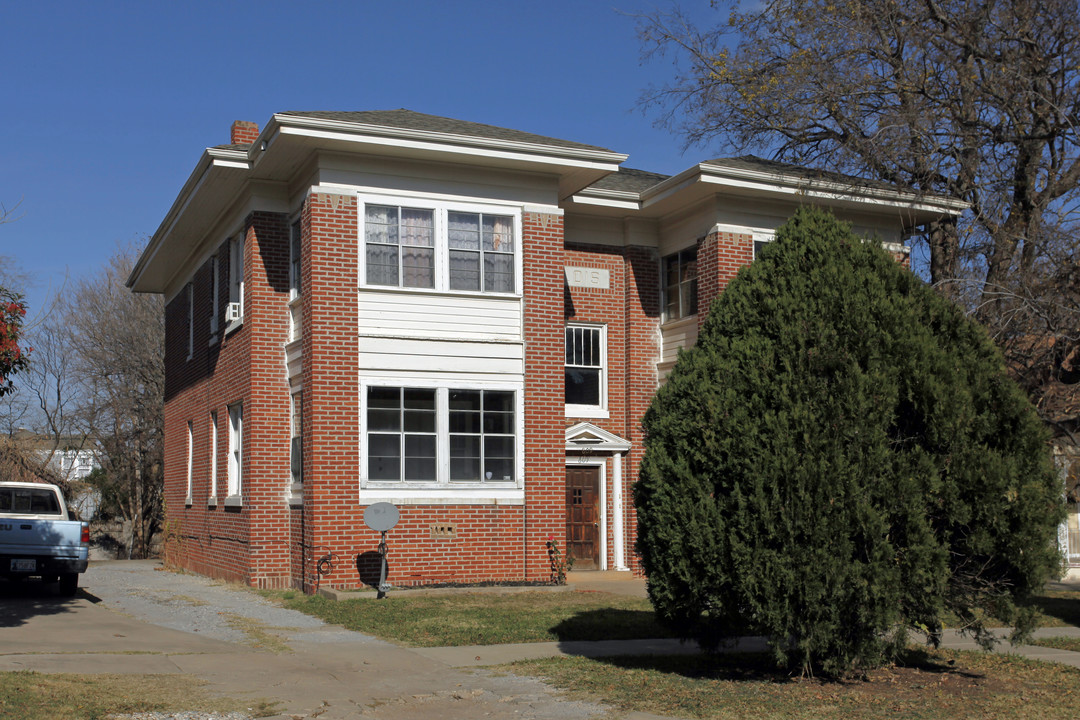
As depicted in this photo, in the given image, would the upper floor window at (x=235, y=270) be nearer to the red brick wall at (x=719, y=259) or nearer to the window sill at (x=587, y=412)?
the window sill at (x=587, y=412)

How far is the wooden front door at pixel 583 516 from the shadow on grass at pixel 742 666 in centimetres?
986

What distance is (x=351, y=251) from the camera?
52.9 feet

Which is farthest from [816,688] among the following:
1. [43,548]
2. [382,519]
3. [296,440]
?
[43,548]

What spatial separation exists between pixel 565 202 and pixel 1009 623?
12644 mm

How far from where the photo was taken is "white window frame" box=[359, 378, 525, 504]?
628 inches

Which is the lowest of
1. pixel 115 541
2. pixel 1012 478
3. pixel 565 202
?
pixel 115 541

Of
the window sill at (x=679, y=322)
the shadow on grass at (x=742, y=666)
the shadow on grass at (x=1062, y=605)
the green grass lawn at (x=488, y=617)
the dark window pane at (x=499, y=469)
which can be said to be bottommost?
the shadow on grass at (x=1062, y=605)

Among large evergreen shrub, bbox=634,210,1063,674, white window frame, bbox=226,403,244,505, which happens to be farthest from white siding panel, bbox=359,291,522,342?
large evergreen shrub, bbox=634,210,1063,674

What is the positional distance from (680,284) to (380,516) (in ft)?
26.1

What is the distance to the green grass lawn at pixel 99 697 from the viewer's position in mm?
7094

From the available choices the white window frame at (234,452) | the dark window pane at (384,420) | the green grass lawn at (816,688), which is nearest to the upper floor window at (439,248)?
the dark window pane at (384,420)

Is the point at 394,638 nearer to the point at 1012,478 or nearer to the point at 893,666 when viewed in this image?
the point at 893,666

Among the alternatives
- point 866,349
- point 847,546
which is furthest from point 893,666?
point 866,349

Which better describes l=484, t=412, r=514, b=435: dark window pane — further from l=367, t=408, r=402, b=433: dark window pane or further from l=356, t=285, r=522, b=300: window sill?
l=356, t=285, r=522, b=300: window sill
